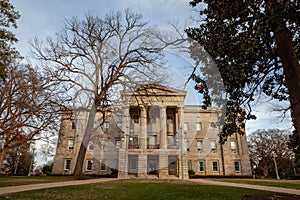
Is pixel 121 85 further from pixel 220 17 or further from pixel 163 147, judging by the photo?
pixel 163 147

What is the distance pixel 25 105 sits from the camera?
12.1 metres

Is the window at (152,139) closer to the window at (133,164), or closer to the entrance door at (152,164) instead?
the entrance door at (152,164)

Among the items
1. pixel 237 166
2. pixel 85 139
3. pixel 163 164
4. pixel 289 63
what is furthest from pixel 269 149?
pixel 289 63

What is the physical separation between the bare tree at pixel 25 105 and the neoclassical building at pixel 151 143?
6.00 feet

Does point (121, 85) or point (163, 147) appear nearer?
point (121, 85)

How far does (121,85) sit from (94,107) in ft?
7.79

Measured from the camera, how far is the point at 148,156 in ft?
88.4

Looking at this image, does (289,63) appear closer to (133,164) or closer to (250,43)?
(250,43)

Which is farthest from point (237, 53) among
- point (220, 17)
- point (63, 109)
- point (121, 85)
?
point (63, 109)

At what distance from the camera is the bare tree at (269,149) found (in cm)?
3416

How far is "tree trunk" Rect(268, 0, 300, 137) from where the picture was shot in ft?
17.0

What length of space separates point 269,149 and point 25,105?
120 ft

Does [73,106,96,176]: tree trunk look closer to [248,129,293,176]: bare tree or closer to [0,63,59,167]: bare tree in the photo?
[0,63,59,167]: bare tree

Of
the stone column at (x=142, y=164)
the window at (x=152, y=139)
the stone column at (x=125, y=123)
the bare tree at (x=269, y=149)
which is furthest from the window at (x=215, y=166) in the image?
the stone column at (x=125, y=123)
